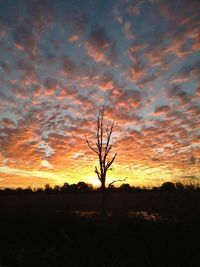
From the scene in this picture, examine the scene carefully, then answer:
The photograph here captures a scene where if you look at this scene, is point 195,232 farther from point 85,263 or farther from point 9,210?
point 9,210

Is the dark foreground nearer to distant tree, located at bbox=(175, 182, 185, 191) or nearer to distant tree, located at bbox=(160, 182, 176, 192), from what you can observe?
distant tree, located at bbox=(175, 182, 185, 191)

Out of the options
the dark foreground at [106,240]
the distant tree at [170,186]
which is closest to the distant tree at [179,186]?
the distant tree at [170,186]

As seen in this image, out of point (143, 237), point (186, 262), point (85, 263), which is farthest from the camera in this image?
point (143, 237)

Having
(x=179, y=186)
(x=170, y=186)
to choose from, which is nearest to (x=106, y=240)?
(x=179, y=186)

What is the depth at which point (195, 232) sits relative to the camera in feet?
26.7

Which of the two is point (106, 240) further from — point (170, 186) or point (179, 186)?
point (170, 186)

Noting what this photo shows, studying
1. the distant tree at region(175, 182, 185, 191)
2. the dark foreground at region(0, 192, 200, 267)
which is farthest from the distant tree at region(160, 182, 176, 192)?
the dark foreground at region(0, 192, 200, 267)

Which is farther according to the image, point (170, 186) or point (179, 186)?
point (170, 186)

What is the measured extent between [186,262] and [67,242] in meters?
5.11

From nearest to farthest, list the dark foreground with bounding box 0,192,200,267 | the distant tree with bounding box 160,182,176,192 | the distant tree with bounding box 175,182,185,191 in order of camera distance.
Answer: the dark foreground with bounding box 0,192,200,267
the distant tree with bounding box 175,182,185,191
the distant tree with bounding box 160,182,176,192

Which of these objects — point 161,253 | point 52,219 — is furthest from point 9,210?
point 161,253

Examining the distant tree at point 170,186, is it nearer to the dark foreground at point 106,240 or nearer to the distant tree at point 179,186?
the distant tree at point 179,186

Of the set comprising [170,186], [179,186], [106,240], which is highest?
[170,186]

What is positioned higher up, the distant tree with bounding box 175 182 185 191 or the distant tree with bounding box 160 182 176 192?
the distant tree with bounding box 160 182 176 192
